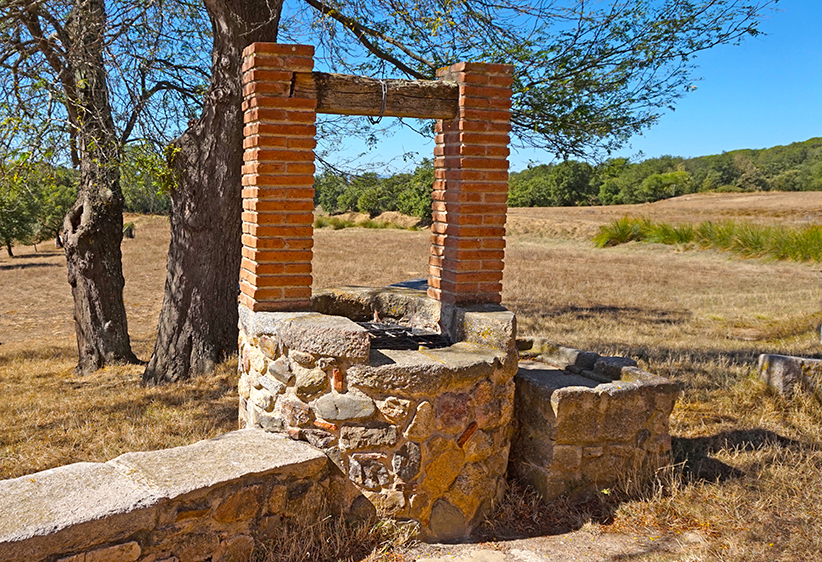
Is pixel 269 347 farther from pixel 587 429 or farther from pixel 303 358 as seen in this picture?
pixel 587 429

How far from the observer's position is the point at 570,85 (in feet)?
25.4

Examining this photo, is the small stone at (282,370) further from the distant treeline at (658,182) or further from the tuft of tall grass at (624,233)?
the distant treeline at (658,182)

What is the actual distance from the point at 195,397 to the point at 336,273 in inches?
417

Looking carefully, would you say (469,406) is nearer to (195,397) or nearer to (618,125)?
(195,397)

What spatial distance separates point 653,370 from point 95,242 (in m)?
7.11

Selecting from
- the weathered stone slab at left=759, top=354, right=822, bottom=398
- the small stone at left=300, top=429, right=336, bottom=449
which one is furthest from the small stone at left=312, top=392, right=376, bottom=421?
the weathered stone slab at left=759, top=354, right=822, bottom=398

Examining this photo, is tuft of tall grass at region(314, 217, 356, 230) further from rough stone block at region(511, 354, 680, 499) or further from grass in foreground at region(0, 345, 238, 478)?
rough stone block at region(511, 354, 680, 499)

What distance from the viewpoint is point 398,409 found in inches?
149

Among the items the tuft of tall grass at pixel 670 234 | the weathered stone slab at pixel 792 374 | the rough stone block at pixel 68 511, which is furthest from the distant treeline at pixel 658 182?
the rough stone block at pixel 68 511

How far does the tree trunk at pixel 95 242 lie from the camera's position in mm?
7930

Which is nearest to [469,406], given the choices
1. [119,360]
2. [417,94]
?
[417,94]

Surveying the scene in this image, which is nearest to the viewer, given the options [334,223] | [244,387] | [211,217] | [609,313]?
[244,387]

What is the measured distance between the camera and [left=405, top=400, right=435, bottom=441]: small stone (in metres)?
3.81

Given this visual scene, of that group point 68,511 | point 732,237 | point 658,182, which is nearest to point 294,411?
point 68,511
